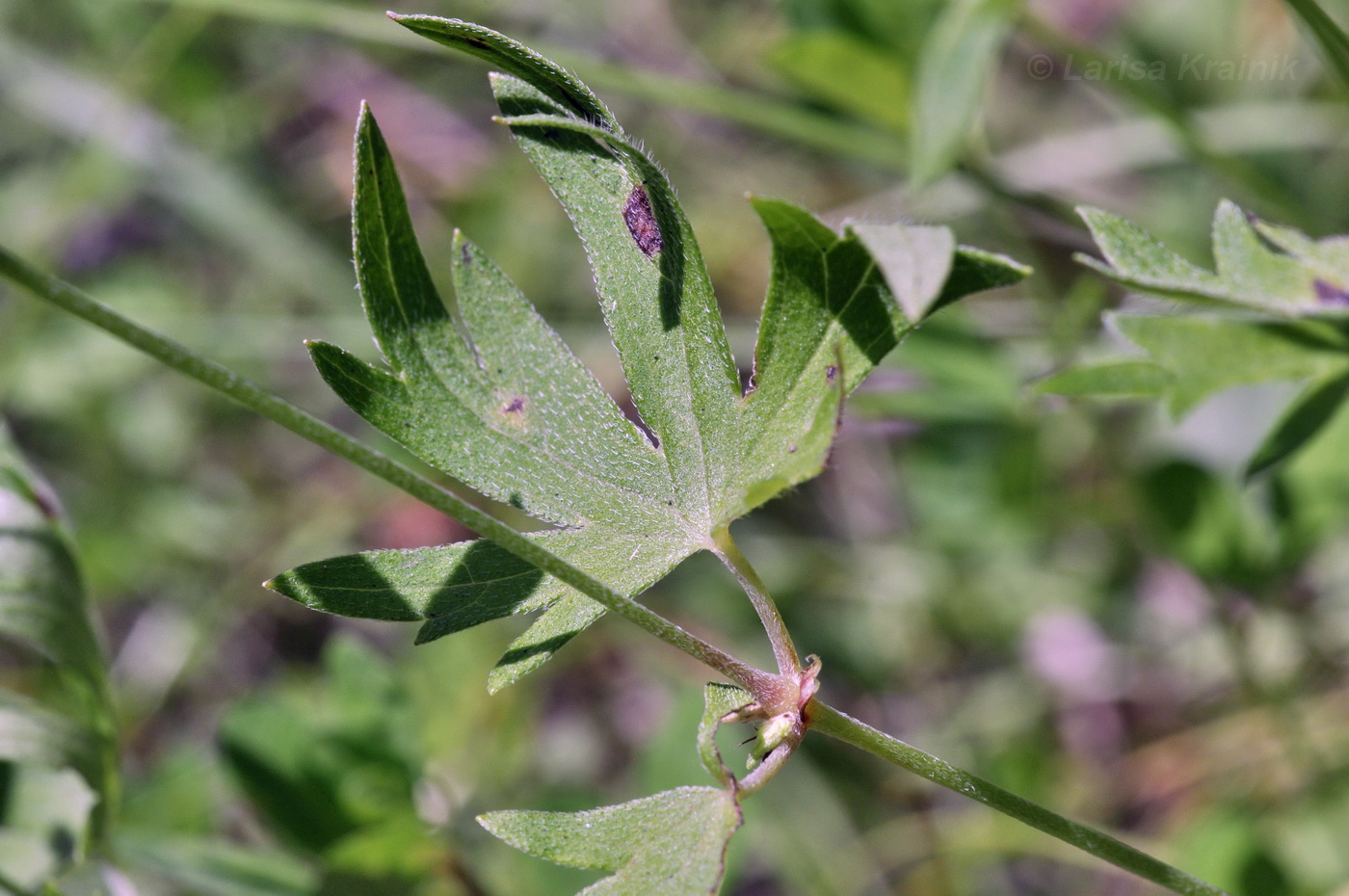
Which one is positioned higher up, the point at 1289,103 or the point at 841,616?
the point at 1289,103

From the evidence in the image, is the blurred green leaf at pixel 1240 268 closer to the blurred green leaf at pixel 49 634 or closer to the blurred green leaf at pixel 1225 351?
the blurred green leaf at pixel 1225 351

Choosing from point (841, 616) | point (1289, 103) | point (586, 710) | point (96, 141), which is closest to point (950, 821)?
point (841, 616)

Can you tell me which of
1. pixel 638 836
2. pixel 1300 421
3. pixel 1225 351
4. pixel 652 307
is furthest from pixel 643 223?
pixel 1300 421

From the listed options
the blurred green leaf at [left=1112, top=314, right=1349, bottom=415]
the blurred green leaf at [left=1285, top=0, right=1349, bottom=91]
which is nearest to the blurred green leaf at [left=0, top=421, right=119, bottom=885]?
the blurred green leaf at [left=1112, top=314, right=1349, bottom=415]

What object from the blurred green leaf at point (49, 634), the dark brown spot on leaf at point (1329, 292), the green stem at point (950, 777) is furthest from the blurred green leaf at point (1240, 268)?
the blurred green leaf at point (49, 634)

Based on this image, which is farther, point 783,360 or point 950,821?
point 950,821

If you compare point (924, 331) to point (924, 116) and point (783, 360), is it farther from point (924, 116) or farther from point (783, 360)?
point (783, 360)
